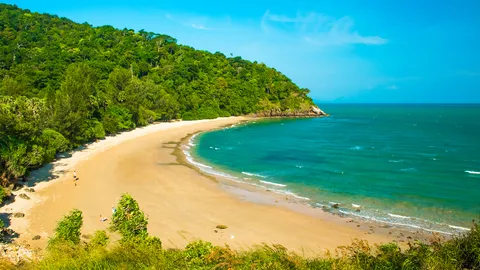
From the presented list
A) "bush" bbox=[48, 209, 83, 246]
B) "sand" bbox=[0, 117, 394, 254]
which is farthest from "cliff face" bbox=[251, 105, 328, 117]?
"bush" bbox=[48, 209, 83, 246]

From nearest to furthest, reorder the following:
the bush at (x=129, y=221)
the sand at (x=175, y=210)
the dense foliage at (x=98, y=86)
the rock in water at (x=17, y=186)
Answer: the bush at (x=129, y=221), the sand at (x=175, y=210), the rock in water at (x=17, y=186), the dense foliage at (x=98, y=86)

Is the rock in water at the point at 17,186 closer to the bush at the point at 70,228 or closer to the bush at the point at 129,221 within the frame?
the bush at the point at 70,228

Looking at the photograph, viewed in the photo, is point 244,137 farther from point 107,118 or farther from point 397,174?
point 397,174

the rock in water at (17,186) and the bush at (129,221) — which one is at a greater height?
the bush at (129,221)

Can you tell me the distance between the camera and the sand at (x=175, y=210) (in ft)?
62.0

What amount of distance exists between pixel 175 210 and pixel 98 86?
199 ft

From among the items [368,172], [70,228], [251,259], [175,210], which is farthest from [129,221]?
[368,172]

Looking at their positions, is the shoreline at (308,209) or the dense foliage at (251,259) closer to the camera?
the dense foliage at (251,259)

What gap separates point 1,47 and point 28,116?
74889 mm

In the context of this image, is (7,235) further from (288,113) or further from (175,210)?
(288,113)

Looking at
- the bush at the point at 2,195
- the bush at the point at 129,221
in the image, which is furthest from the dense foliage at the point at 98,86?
the bush at the point at 129,221

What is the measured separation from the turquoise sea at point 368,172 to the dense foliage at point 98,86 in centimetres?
1673

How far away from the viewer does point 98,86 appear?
7450 centimetres

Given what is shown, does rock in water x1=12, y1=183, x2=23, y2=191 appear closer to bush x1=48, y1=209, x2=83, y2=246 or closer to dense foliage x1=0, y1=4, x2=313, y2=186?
dense foliage x1=0, y1=4, x2=313, y2=186
